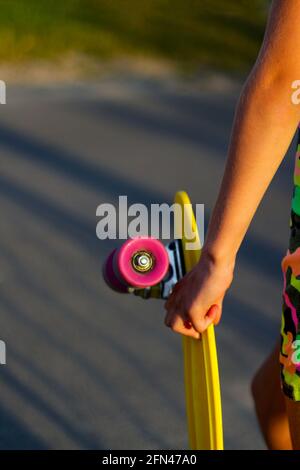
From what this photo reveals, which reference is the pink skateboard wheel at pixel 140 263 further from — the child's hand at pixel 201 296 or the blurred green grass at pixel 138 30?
the blurred green grass at pixel 138 30

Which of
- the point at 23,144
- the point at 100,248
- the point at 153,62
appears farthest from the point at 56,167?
the point at 153,62

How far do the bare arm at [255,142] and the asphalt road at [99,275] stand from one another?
1.59 m

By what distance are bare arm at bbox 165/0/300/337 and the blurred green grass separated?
20.5ft

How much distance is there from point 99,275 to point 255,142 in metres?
2.86

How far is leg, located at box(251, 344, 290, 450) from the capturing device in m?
2.33

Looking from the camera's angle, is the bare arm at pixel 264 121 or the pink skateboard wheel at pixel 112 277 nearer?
the bare arm at pixel 264 121

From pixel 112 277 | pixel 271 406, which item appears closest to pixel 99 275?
pixel 271 406

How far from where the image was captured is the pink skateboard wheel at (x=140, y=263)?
209 cm

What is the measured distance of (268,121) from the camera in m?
1.70

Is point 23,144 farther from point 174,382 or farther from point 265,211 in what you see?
point 174,382

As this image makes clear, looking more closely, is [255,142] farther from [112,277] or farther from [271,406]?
[271,406]

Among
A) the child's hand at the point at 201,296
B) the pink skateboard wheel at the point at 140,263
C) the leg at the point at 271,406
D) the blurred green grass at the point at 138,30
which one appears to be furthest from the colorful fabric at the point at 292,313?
the blurred green grass at the point at 138,30

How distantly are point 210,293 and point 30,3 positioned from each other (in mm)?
7844

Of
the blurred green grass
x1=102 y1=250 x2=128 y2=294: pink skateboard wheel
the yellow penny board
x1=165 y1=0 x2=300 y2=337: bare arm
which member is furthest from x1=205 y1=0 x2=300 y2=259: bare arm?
the blurred green grass
